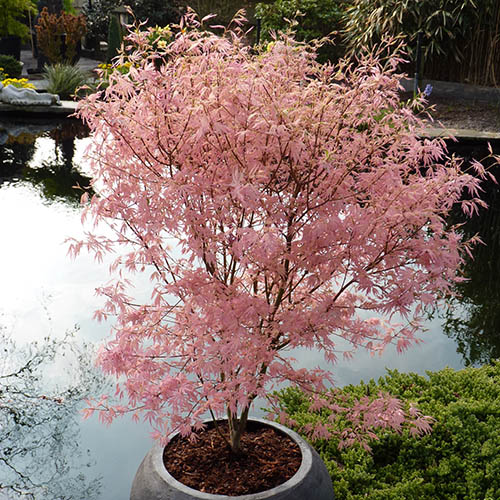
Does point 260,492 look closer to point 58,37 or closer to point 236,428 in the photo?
point 236,428

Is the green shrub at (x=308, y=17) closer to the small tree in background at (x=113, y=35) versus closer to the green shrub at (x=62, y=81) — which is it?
the small tree in background at (x=113, y=35)

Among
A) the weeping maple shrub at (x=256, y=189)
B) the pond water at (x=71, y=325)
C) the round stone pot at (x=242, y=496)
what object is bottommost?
the pond water at (x=71, y=325)

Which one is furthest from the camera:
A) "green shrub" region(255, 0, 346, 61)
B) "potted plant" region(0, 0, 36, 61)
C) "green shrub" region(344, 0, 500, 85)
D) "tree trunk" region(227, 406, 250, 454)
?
"potted plant" region(0, 0, 36, 61)

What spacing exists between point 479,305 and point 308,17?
9.21 meters

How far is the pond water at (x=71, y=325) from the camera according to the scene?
9.15 feet

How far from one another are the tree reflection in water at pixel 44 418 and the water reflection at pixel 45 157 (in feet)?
8.04

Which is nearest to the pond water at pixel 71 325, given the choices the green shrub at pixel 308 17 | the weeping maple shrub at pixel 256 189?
the weeping maple shrub at pixel 256 189

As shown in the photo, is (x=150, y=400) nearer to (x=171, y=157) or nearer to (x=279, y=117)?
(x=171, y=157)

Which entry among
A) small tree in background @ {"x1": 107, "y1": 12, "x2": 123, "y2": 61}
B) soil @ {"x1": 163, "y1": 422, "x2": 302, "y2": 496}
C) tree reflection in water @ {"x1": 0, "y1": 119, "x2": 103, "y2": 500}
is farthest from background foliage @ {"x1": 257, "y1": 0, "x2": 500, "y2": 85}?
soil @ {"x1": 163, "y1": 422, "x2": 302, "y2": 496}

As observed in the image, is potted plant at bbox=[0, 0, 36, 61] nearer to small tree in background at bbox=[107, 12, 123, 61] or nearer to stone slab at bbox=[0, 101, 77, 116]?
small tree in background at bbox=[107, 12, 123, 61]

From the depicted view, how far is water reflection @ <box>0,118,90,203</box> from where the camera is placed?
716 cm

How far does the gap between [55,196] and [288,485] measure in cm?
539

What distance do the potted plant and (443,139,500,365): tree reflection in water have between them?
11524 mm

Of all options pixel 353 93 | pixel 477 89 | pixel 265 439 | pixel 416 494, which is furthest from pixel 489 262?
pixel 477 89
